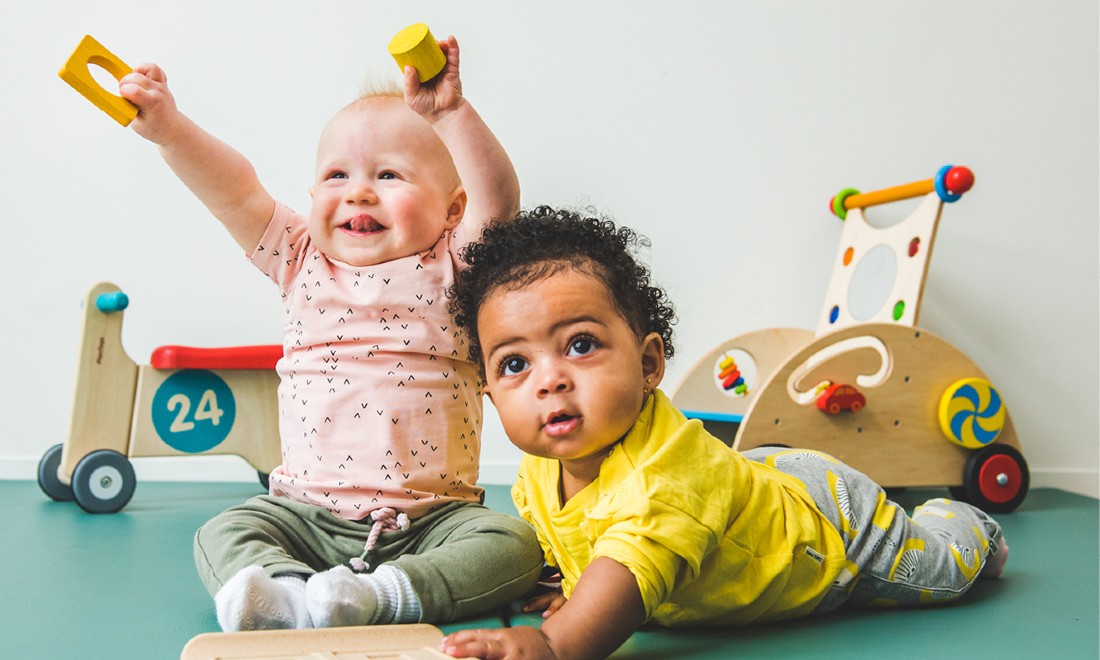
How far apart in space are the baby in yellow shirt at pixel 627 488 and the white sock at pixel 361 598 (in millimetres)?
125

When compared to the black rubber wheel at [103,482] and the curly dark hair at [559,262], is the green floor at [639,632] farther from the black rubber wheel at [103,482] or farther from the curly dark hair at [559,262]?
the curly dark hair at [559,262]

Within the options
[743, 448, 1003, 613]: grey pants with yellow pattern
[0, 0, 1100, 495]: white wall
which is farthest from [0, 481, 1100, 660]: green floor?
[0, 0, 1100, 495]: white wall

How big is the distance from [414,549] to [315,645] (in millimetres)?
245

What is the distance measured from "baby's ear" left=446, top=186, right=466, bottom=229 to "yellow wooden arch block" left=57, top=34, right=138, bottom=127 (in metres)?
0.31

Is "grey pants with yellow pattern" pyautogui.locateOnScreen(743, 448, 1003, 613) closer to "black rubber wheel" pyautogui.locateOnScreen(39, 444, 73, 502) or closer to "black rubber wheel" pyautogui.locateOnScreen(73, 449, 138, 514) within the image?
"black rubber wheel" pyautogui.locateOnScreen(73, 449, 138, 514)

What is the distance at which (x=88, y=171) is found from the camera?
185 cm

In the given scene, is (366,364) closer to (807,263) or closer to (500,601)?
(500,601)

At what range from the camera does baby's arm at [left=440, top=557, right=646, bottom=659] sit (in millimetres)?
598

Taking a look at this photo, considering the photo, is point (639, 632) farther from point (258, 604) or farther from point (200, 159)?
point (200, 159)

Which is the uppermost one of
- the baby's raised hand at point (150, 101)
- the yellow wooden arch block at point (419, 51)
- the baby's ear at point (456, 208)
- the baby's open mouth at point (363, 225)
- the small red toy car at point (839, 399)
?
the yellow wooden arch block at point (419, 51)

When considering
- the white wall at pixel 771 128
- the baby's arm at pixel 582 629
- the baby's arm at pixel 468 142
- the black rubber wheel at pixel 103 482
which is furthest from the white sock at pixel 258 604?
the white wall at pixel 771 128

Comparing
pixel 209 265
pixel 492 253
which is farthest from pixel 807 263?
pixel 492 253

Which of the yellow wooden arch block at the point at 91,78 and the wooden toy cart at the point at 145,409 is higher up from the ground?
the yellow wooden arch block at the point at 91,78

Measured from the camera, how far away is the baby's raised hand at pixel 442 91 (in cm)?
83
